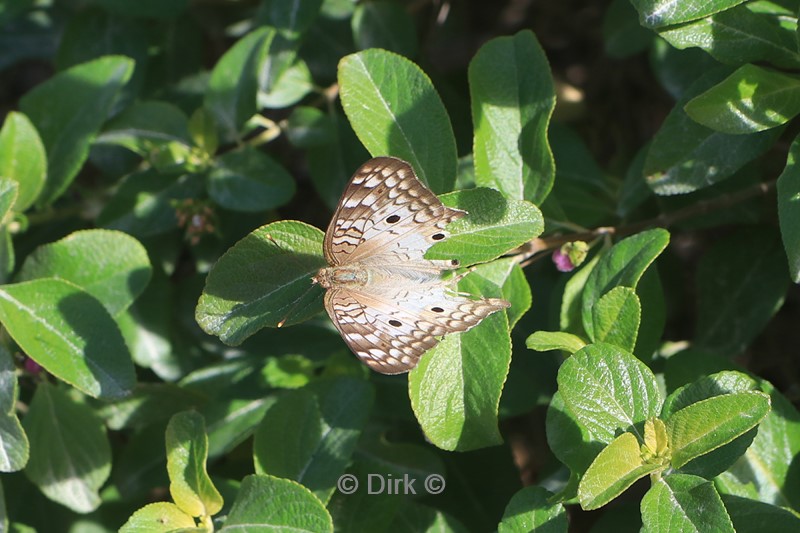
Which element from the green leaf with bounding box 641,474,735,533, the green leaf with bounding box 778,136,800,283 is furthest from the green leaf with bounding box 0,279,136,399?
the green leaf with bounding box 778,136,800,283

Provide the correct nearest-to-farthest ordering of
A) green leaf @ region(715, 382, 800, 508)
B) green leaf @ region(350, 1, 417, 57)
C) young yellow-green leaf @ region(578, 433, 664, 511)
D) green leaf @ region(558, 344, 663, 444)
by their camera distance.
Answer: young yellow-green leaf @ region(578, 433, 664, 511) → green leaf @ region(558, 344, 663, 444) → green leaf @ region(715, 382, 800, 508) → green leaf @ region(350, 1, 417, 57)

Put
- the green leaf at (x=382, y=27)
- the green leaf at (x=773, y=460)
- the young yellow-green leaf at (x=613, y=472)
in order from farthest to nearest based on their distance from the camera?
the green leaf at (x=382, y=27)
the green leaf at (x=773, y=460)
the young yellow-green leaf at (x=613, y=472)

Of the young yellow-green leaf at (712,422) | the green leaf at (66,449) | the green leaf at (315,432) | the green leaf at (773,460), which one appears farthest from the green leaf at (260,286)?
the green leaf at (773,460)

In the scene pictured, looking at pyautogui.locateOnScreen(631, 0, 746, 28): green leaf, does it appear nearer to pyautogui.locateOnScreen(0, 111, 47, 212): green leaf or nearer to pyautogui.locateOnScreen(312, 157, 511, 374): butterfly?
pyautogui.locateOnScreen(312, 157, 511, 374): butterfly

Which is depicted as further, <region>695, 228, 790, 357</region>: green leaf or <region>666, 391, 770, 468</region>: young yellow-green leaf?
<region>695, 228, 790, 357</region>: green leaf

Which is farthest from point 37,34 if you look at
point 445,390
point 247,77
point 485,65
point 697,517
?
point 697,517

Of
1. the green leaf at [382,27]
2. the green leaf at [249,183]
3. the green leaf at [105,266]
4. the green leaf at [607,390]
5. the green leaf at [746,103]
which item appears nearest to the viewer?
the green leaf at [607,390]

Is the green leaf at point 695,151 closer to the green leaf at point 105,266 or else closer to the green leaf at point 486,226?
the green leaf at point 486,226
